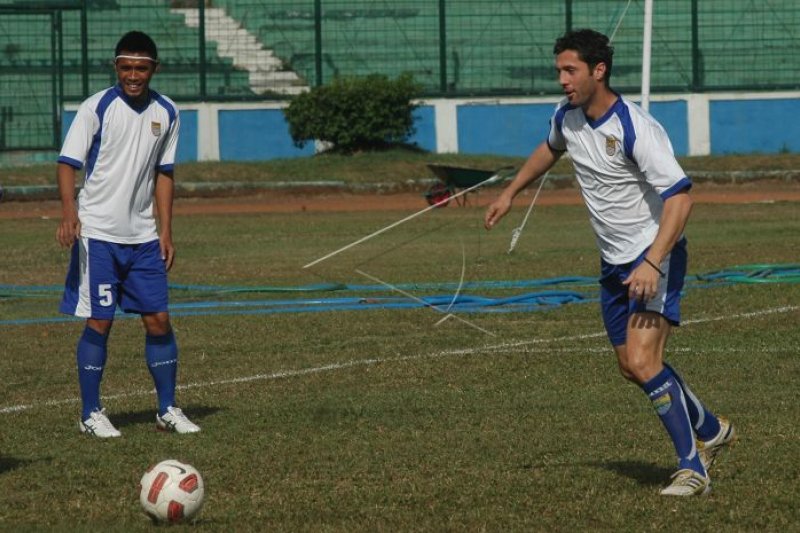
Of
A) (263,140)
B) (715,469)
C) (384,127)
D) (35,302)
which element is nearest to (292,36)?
(263,140)

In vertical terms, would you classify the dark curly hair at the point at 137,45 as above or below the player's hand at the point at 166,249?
above

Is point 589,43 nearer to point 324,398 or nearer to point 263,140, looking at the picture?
point 324,398

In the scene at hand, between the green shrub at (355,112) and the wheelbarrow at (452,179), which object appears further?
the green shrub at (355,112)

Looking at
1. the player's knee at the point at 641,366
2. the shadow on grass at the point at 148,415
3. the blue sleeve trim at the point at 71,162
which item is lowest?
the shadow on grass at the point at 148,415

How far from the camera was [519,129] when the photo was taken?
37.1 m

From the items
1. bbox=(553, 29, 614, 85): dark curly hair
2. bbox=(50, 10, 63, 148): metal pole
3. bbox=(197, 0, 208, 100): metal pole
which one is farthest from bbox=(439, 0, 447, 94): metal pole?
bbox=(553, 29, 614, 85): dark curly hair

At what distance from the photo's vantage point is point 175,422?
862 centimetres

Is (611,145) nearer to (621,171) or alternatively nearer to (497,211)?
(621,171)

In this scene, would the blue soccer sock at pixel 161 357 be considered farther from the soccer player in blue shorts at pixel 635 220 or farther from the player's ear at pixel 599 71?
the player's ear at pixel 599 71

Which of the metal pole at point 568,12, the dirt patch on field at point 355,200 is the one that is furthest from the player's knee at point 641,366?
the metal pole at point 568,12

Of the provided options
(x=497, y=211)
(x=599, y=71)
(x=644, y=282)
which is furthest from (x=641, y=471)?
(x=599, y=71)

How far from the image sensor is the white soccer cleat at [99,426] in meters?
8.51

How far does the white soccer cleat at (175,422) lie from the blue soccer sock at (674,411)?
281 centimetres

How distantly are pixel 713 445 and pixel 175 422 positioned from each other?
304cm
